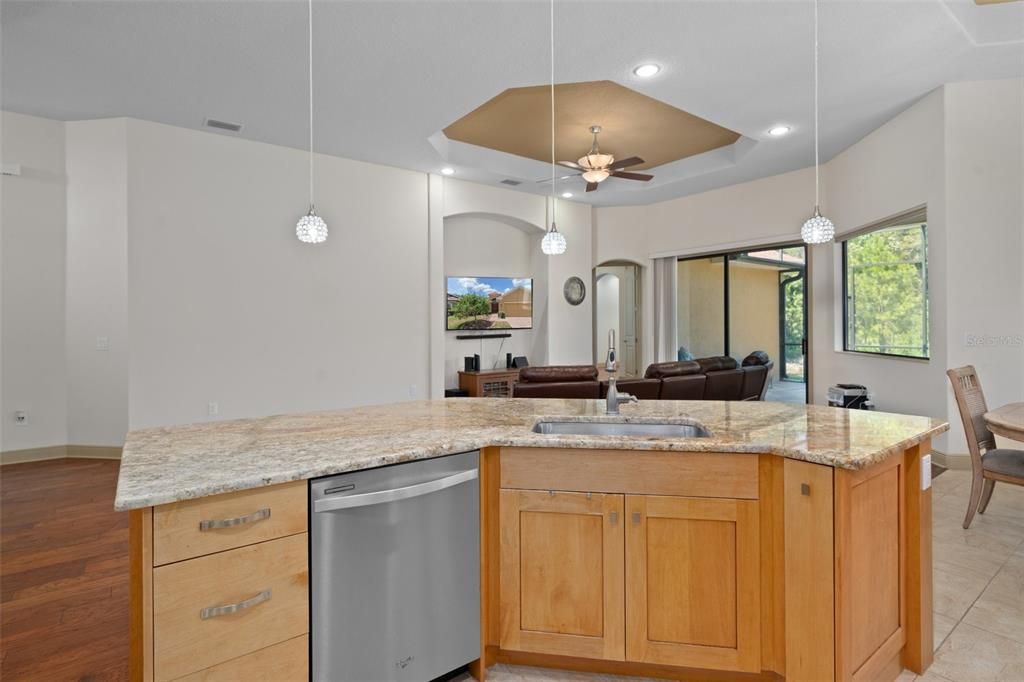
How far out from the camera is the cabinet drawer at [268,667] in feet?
4.50

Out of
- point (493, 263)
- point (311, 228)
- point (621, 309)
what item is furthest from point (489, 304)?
point (311, 228)

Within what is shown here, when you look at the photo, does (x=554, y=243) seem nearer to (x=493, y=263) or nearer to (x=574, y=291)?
(x=493, y=263)

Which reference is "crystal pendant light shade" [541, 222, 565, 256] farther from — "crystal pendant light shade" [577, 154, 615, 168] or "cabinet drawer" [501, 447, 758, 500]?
"crystal pendant light shade" [577, 154, 615, 168]

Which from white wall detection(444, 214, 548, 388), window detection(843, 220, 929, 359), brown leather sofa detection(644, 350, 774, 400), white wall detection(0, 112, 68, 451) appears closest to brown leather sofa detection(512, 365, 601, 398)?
brown leather sofa detection(644, 350, 774, 400)

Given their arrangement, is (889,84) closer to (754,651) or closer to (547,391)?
(547,391)

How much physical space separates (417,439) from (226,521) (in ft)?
2.06

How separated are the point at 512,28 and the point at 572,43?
42 cm

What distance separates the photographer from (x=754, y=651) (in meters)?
1.74

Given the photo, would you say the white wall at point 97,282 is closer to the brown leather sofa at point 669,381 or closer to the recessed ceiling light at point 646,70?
the brown leather sofa at point 669,381

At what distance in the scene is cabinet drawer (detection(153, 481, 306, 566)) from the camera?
1.30 metres

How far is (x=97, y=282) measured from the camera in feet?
15.8

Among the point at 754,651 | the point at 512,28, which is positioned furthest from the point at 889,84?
the point at 754,651

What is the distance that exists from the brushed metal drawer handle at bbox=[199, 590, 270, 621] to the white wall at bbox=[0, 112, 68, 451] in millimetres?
4911

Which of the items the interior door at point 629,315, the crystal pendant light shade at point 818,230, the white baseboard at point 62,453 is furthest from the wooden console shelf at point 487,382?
the crystal pendant light shade at point 818,230
